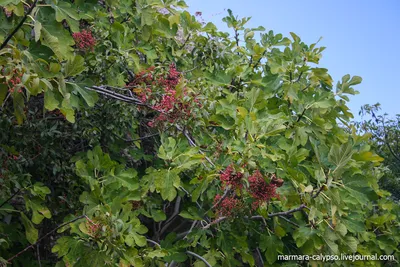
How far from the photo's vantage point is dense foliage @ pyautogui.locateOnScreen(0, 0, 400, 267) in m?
2.56

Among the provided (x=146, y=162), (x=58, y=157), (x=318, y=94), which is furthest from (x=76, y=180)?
(x=318, y=94)

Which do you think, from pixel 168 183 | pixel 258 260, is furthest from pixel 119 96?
pixel 258 260

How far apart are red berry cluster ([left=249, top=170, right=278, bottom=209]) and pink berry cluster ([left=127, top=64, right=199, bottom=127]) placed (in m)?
0.64

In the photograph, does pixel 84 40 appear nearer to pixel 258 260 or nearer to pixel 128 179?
pixel 128 179

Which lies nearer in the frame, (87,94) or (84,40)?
(87,94)

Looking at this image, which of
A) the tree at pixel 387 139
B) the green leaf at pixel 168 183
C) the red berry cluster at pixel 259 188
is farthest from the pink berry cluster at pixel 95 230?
the tree at pixel 387 139

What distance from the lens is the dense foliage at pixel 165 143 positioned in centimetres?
256

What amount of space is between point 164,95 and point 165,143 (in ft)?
0.96

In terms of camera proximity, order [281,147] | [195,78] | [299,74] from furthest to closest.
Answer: [299,74] < [195,78] < [281,147]

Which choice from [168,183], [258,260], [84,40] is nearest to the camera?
[168,183]

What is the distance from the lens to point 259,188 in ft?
8.29

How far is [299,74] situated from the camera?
13.1 feet

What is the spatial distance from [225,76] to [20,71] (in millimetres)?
1915

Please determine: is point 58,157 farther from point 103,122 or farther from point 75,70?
point 75,70
